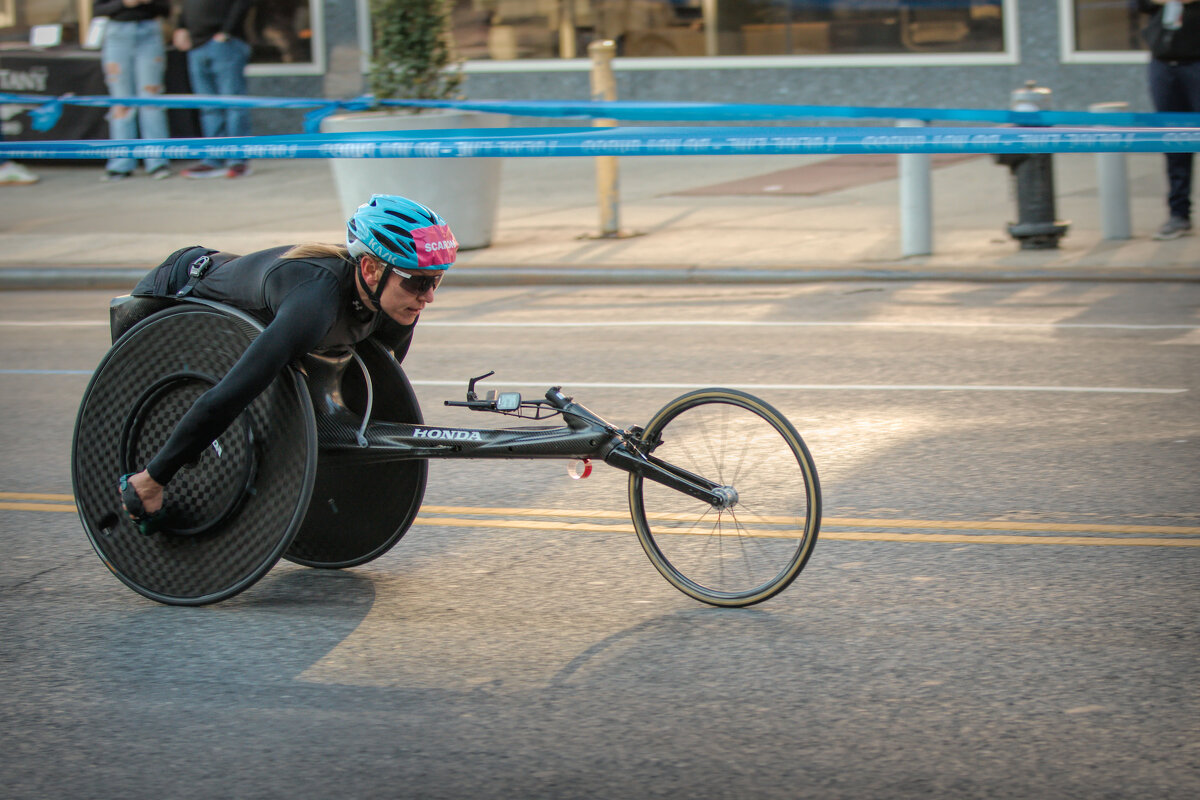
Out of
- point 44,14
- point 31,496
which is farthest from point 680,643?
point 44,14

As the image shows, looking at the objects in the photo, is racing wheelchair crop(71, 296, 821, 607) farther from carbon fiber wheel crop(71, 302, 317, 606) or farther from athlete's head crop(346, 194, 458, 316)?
athlete's head crop(346, 194, 458, 316)

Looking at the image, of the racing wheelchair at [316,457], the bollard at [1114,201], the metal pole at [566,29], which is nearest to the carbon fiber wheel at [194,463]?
the racing wheelchair at [316,457]

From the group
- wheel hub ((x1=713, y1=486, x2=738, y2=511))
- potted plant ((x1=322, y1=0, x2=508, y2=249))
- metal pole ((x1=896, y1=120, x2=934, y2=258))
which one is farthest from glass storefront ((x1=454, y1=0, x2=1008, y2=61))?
wheel hub ((x1=713, y1=486, x2=738, y2=511))

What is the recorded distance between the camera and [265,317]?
4844 millimetres

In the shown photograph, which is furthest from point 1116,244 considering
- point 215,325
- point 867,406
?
point 215,325

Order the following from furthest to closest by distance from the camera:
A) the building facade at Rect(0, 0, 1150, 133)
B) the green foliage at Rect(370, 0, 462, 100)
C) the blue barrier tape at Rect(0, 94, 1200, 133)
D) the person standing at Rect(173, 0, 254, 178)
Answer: the building facade at Rect(0, 0, 1150, 133), the person standing at Rect(173, 0, 254, 178), the green foliage at Rect(370, 0, 462, 100), the blue barrier tape at Rect(0, 94, 1200, 133)

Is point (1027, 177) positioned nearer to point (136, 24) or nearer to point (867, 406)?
point (867, 406)

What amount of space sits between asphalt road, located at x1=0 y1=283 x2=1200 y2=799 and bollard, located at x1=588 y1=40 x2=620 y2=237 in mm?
5907

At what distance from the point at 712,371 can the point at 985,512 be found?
2955 mm

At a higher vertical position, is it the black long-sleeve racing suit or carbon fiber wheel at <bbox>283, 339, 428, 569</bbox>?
the black long-sleeve racing suit

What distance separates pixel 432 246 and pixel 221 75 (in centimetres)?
1414

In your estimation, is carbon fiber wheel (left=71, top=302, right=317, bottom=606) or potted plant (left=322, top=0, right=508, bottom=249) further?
potted plant (left=322, top=0, right=508, bottom=249)

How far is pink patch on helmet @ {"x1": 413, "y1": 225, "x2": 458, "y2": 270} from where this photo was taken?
4609 millimetres

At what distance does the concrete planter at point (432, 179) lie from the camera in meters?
12.8
